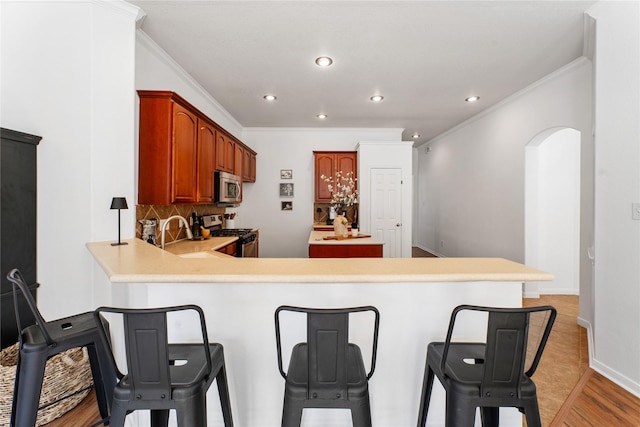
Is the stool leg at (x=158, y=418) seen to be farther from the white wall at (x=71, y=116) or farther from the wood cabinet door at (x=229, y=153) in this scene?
the wood cabinet door at (x=229, y=153)

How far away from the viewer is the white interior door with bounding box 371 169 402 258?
5328mm

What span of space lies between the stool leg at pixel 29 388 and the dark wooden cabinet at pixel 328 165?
15.2ft

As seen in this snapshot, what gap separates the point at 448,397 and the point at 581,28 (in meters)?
3.19

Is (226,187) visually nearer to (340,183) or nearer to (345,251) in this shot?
(345,251)

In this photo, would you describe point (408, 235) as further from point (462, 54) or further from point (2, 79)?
point (2, 79)

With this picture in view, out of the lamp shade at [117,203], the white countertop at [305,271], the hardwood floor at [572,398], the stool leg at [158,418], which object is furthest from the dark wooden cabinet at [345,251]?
the stool leg at [158,418]

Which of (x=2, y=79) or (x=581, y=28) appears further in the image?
(x=581, y=28)

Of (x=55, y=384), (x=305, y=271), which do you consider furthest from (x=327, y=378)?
(x=55, y=384)

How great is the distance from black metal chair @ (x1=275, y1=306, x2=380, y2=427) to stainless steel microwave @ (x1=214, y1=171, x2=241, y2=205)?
287cm

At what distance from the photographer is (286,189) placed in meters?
5.79

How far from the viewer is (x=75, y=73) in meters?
2.04

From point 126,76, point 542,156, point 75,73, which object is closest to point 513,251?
point 542,156

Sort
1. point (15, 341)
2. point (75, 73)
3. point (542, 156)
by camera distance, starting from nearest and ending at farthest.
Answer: point (15, 341), point (75, 73), point (542, 156)

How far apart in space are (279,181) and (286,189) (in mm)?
216
